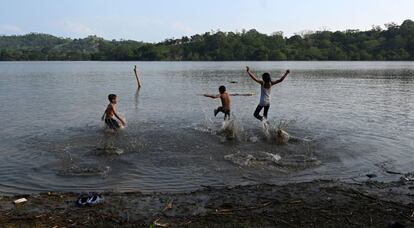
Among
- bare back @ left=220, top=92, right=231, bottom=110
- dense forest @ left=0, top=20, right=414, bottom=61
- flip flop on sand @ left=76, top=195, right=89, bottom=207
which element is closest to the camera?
flip flop on sand @ left=76, top=195, right=89, bottom=207

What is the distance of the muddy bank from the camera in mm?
7934

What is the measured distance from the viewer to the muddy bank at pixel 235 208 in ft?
26.0

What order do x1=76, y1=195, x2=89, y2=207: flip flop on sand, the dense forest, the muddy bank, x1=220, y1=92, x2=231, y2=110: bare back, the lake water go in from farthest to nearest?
the dense forest, x1=220, y1=92, x2=231, y2=110: bare back, the lake water, x1=76, y1=195, x2=89, y2=207: flip flop on sand, the muddy bank

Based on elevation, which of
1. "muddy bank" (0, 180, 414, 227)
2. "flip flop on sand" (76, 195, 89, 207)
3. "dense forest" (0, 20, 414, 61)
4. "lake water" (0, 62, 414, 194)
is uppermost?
"dense forest" (0, 20, 414, 61)

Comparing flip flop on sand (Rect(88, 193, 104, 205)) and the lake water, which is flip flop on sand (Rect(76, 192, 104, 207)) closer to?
flip flop on sand (Rect(88, 193, 104, 205))

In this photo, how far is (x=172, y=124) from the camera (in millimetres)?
20922

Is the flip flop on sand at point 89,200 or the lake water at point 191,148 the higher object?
the flip flop on sand at point 89,200

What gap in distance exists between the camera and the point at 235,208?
28.4 feet

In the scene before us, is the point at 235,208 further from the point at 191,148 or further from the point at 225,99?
the point at 225,99

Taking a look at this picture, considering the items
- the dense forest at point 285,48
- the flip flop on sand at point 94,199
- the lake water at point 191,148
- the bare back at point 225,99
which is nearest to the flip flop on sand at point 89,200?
the flip flop on sand at point 94,199

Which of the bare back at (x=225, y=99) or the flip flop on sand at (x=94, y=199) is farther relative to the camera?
the bare back at (x=225, y=99)

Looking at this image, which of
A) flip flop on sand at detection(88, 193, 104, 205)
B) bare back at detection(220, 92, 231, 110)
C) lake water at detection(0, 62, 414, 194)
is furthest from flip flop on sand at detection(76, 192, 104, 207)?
bare back at detection(220, 92, 231, 110)

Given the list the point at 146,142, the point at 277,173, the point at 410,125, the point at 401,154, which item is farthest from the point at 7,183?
the point at 410,125

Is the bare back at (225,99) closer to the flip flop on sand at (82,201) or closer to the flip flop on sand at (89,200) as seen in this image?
the flip flop on sand at (89,200)
